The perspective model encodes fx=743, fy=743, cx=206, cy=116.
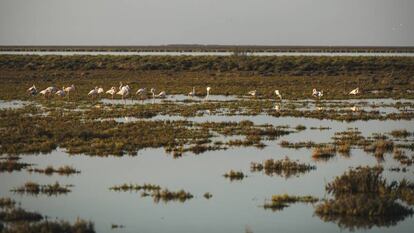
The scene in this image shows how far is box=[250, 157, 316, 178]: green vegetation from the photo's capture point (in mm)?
21906

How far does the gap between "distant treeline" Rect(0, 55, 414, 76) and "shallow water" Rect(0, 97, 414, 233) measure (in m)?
53.0

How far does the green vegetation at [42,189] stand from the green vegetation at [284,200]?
5242mm

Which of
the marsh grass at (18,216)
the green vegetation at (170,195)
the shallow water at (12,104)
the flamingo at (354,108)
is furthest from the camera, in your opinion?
the shallow water at (12,104)

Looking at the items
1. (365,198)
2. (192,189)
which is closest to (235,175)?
(192,189)

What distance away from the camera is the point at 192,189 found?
1938 centimetres

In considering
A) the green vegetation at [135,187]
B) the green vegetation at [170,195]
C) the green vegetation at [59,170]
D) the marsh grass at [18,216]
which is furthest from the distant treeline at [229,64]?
the marsh grass at [18,216]

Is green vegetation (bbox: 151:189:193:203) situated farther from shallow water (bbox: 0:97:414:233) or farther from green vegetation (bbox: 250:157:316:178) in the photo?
green vegetation (bbox: 250:157:316:178)

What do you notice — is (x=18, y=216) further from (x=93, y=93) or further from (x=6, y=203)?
(x=93, y=93)

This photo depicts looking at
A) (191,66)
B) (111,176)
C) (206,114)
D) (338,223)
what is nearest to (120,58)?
(191,66)

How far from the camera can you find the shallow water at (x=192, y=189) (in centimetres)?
1592

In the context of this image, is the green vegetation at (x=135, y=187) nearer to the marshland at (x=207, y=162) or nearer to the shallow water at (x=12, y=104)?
the marshland at (x=207, y=162)

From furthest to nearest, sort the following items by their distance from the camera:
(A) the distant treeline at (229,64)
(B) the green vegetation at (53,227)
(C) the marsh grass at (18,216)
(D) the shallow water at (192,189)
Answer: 1. (A) the distant treeline at (229,64)
2. (D) the shallow water at (192,189)
3. (C) the marsh grass at (18,216)
4. (B) the green vegetation at (53,227)

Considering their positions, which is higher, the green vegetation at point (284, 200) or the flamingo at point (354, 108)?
the green vegetation at point (284, 200)

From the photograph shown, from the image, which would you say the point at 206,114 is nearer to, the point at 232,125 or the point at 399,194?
the point at 232,125
